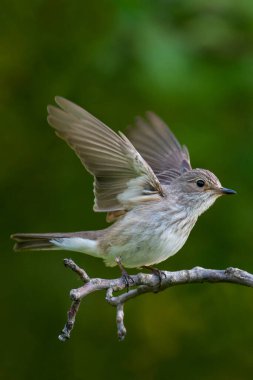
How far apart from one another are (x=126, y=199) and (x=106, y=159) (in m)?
0.45

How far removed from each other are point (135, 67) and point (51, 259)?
5.42ft

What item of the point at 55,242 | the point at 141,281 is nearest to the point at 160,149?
the point at 55,242

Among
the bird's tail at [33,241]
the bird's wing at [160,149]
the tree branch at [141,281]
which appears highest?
the bird's wing at [160,149]

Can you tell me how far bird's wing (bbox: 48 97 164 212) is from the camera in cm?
430

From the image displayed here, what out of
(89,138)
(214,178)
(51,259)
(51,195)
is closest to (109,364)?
(51,259)

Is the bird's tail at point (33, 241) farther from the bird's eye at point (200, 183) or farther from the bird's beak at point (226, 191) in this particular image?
the bird's beak at point (226, 191)

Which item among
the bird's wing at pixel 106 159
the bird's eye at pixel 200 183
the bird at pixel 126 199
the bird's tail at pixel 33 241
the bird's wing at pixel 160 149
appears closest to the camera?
the bird's wing at pixel 106 159

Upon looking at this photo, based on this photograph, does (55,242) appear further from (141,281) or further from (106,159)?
(141,281)

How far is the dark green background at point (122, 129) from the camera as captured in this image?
524cm

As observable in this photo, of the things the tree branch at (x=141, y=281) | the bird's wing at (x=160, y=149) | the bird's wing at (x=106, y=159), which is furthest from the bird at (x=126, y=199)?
the tree branch at (x=141, y=281)

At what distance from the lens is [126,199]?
4984 mm

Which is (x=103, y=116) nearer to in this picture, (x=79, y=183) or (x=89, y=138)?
(x=79, y=183)

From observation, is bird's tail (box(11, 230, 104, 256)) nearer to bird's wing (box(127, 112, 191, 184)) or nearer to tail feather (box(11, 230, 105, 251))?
tail feather (box(11, 230, 105, 251))

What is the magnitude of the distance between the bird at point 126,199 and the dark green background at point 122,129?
0.30m
